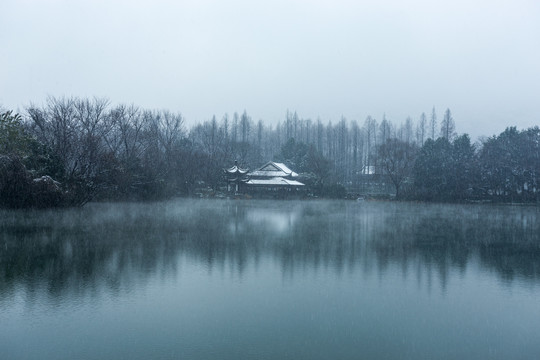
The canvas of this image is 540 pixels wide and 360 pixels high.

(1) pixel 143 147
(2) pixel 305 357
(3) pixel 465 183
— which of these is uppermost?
(1) pixel 143 147

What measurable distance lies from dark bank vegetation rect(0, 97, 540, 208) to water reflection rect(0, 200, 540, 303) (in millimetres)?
3964

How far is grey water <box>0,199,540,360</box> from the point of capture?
577cm

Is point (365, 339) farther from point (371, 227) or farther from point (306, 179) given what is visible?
point (306, 179)

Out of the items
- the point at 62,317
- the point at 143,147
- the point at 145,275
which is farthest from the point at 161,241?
the point at 143,147

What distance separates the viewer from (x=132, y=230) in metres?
15.6

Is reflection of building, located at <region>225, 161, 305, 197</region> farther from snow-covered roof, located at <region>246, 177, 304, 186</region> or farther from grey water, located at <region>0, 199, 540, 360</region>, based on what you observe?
grey water, located at <region>0, 199, 540, 360</region>

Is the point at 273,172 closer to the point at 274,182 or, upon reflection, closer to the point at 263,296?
the point at 274,182

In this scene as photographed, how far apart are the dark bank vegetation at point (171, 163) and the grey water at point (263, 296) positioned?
8549 mm

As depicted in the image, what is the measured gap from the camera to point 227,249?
484 inches

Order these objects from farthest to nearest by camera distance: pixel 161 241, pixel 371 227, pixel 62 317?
pixel 371 227 < pixel 161 241 < pixel 62 317

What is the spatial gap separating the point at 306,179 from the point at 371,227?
27.1 m

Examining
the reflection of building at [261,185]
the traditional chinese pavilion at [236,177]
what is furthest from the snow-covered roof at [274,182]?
the traditional chinese pavilion at [236,177]

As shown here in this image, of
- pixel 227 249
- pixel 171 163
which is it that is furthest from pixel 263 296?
pixel 171 163

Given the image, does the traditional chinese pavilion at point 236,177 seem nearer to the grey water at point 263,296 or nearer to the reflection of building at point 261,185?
the reflection of building at point 261,185
